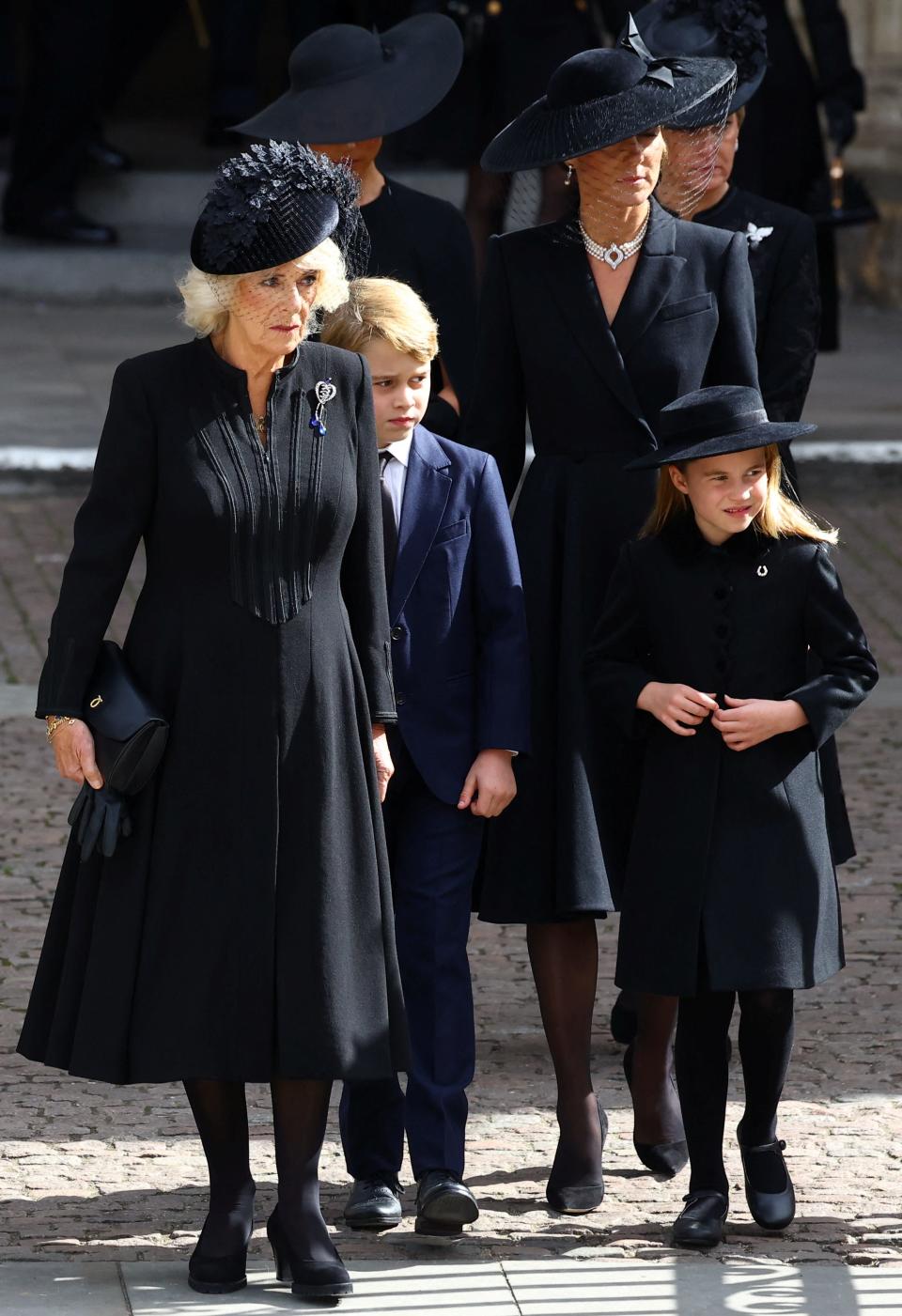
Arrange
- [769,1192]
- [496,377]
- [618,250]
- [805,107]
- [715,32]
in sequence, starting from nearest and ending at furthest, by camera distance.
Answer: [769,1192]
[618,250]
[496,377]
[715,32]
[805,107]

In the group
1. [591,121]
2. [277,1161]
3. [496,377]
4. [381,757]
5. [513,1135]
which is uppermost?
[591,121]

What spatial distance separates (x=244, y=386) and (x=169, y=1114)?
162cm

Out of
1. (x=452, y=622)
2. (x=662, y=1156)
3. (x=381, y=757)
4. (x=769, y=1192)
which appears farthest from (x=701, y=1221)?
(x=452, y=622)

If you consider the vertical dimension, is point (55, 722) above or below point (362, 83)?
below

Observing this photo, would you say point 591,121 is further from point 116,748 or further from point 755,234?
point 116,748

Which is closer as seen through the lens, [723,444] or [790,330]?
[723,444]

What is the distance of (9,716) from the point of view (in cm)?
777

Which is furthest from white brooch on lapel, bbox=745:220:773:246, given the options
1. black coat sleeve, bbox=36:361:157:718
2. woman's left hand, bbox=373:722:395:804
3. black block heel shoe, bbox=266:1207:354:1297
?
black block heel shoe, bbox=266:1207:354:1297

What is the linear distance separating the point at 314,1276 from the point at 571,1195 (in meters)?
0.60

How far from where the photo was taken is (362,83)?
5.39 meters

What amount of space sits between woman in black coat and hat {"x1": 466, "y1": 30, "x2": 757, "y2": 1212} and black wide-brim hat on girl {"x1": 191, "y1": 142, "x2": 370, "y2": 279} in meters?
0.61

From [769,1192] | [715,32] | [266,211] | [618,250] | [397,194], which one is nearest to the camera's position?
[266,211]

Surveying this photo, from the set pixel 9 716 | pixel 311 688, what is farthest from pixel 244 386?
pixel 9 716

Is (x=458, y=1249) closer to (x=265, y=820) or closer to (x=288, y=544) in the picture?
(x=265, y=820)
